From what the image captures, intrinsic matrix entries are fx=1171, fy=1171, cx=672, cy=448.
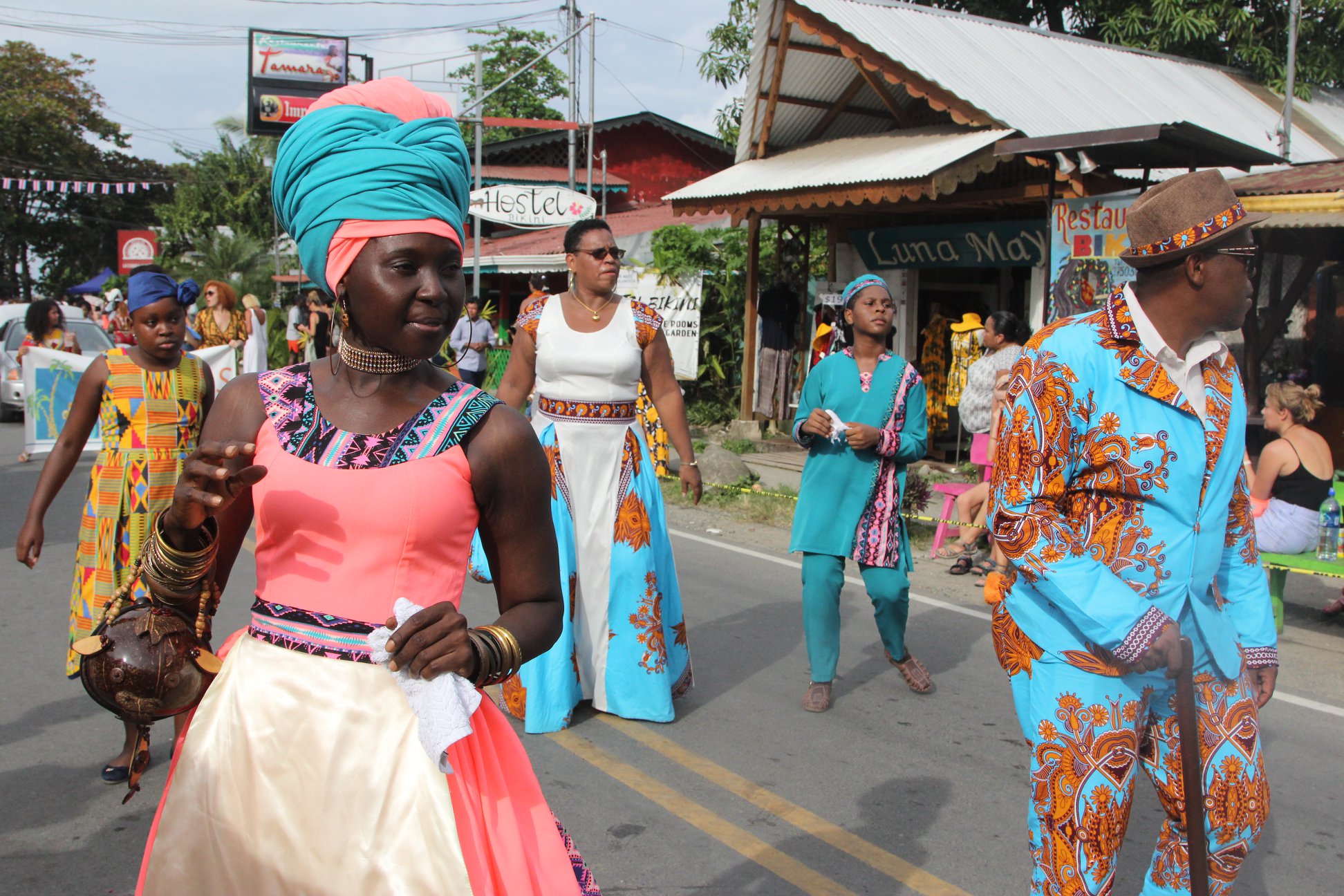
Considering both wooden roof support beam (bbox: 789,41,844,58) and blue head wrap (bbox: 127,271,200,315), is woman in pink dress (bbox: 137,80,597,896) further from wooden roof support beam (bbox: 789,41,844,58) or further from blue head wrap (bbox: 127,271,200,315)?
wooden roof support beam (bbox: 789,41,844,58)

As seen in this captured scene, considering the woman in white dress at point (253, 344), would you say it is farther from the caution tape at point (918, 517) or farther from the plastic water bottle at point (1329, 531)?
the plastic water bottle at point (1329, 531)

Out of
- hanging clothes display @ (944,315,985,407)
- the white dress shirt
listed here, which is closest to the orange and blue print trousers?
the white dress shirt

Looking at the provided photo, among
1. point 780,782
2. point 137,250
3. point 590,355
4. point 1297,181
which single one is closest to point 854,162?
point 1297,181

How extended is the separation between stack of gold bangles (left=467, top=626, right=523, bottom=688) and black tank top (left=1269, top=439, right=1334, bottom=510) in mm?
6691

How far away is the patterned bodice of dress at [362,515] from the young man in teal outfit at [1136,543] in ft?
4.49

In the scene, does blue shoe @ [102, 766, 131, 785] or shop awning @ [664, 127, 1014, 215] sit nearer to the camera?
blue shoe @ [102, 766, 131, 785]

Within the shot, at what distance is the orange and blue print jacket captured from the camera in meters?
2.58

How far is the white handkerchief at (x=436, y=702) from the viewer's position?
5.81 ft

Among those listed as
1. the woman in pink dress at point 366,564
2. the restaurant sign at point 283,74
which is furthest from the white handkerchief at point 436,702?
the restaurant sign at point 283,74

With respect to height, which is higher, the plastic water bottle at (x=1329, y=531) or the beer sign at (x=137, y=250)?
the beer sign at (x=137, y=250)

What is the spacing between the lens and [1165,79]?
49.3 ft

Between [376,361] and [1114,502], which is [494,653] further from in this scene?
[1114,502]

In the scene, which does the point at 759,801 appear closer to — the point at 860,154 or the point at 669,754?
the point at 669,754

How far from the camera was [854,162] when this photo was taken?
507 inches
